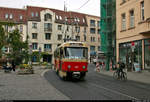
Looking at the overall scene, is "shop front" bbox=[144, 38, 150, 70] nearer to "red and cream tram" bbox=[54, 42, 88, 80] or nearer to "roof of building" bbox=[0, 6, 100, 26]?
"red and cream tram" bbox=[54, 42, 88, 80]

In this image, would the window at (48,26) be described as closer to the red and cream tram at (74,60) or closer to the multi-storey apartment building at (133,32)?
the multi-storey apartment building at (133,32)

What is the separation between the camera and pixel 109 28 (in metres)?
37.2

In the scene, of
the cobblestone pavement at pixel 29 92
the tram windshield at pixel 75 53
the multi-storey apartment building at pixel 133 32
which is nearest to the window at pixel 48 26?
the multi-storey apartment building at pixel 133 32

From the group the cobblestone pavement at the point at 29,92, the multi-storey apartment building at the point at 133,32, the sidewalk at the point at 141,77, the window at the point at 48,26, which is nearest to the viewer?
the cobblestone pavement at the point at 29,92

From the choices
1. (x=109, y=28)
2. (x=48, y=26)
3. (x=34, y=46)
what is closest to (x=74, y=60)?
(x=109, y=28)

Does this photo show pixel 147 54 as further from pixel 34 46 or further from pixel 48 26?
pixel 48 26

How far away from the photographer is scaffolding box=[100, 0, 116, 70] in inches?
1403

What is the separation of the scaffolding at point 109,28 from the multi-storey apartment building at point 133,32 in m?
3.08

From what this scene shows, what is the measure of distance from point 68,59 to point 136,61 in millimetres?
13055

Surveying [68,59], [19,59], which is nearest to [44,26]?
[19,59]

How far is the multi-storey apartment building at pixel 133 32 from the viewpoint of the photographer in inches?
978

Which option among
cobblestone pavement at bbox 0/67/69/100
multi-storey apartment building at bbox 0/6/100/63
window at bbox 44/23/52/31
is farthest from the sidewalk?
window at bbox 44/23/52/31

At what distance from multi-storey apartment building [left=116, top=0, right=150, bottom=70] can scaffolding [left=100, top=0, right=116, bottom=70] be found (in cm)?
308

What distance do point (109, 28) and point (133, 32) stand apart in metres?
9.37
